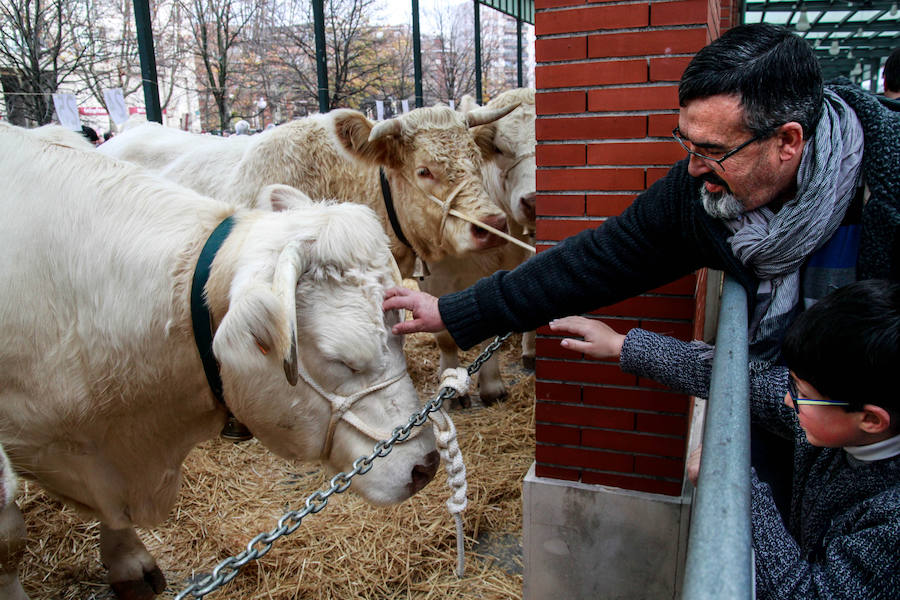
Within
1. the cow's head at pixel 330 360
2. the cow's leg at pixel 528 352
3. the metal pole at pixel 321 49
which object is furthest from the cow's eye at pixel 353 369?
the metal pole at pixel 321 49

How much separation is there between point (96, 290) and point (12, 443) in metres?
0.62

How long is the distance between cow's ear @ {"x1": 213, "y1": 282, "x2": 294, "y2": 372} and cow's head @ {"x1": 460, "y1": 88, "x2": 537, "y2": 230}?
3.34 m

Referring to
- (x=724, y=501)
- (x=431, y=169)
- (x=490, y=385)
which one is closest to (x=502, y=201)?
(x=431, y=169)

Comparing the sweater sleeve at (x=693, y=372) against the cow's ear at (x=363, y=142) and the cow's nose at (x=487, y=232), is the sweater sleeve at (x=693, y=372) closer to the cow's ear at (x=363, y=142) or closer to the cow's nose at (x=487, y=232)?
the cow's nose at (x=487, y=232)

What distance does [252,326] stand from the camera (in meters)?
1.65

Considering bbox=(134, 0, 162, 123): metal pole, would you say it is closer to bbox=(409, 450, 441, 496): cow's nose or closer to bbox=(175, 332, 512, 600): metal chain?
bbox=(175, 332, 512, 600): metal chain

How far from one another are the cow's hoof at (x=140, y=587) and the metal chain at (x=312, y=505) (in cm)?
138

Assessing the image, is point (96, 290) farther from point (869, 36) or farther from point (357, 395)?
point (869, 36)

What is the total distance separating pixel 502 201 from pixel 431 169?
102 centimetres

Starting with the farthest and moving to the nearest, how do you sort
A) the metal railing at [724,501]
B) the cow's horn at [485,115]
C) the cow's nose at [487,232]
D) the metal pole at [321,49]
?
the metal pole at [321,49]
the cow's horn at [485,115]
the cow's nose at [487,232]
the metal railing at [724,501]

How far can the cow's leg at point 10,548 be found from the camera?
7.13 feet

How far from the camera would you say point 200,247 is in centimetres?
195

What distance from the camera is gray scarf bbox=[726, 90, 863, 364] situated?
150 centimetres

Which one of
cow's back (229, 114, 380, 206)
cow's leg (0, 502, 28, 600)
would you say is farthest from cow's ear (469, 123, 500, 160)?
cow's leg (0, 502, 28, 600)
